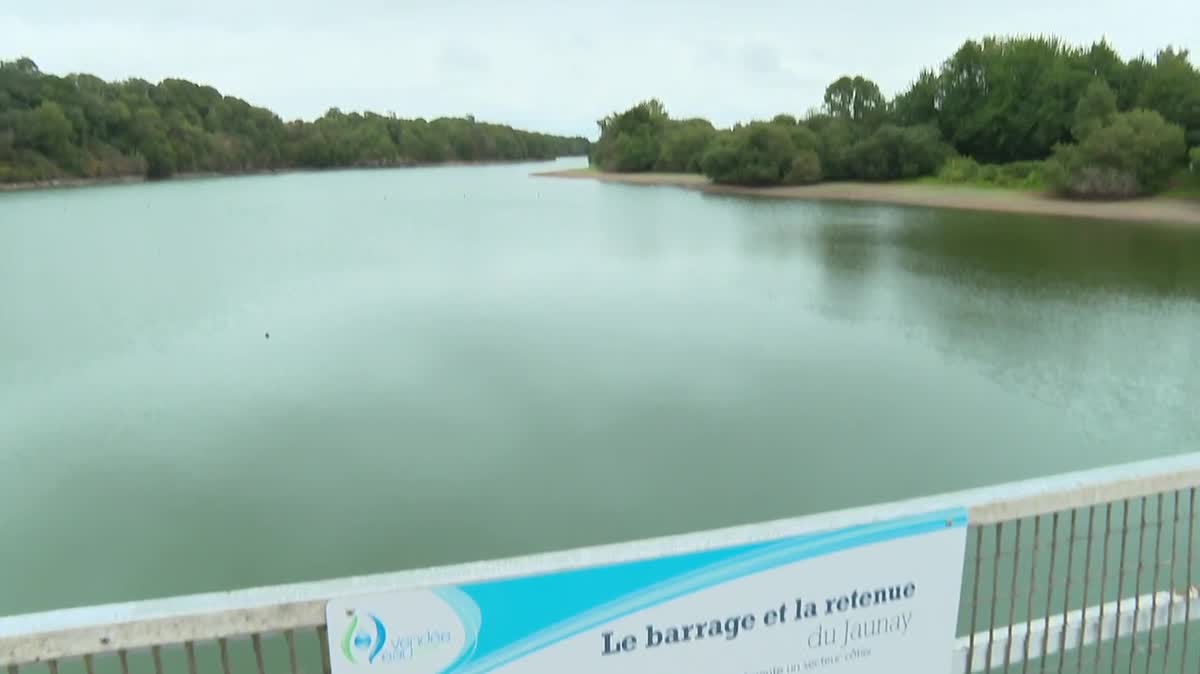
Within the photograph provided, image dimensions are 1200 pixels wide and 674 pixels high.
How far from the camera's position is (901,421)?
8.87m

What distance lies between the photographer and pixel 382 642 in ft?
5.08

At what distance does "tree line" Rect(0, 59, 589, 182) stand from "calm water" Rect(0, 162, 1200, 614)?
44836mm

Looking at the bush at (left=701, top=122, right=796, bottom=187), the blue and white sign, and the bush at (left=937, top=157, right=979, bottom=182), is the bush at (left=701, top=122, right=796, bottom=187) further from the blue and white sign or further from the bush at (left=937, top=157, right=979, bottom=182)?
the blue and white sign

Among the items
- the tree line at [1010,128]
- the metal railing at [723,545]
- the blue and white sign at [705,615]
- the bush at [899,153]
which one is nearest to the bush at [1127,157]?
the tree line at [1010,128]

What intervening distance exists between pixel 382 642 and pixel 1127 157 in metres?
34.0

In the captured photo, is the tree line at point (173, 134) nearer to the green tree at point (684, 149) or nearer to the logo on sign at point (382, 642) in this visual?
the green tree at point (684, 149)

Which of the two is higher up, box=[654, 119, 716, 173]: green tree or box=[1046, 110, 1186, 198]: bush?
box=[654, 119, 716, 173]: green tree

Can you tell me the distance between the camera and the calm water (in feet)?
21.7

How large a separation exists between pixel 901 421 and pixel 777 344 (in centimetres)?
356

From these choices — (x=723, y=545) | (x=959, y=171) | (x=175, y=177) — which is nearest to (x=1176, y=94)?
(x=959, y=171)

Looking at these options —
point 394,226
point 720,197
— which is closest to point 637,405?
point 394,226

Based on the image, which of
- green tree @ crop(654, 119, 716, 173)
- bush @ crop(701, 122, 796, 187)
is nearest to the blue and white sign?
bush @ crop(701, 122, 796, 187)

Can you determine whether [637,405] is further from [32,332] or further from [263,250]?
[263,250]

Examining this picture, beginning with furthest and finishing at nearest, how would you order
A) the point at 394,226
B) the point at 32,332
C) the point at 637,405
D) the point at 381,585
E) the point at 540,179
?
1. the point at 540,179
2. the point at 394,226
3. the point at 32,332
4. the point at 637,405
5. the point at 381,585
